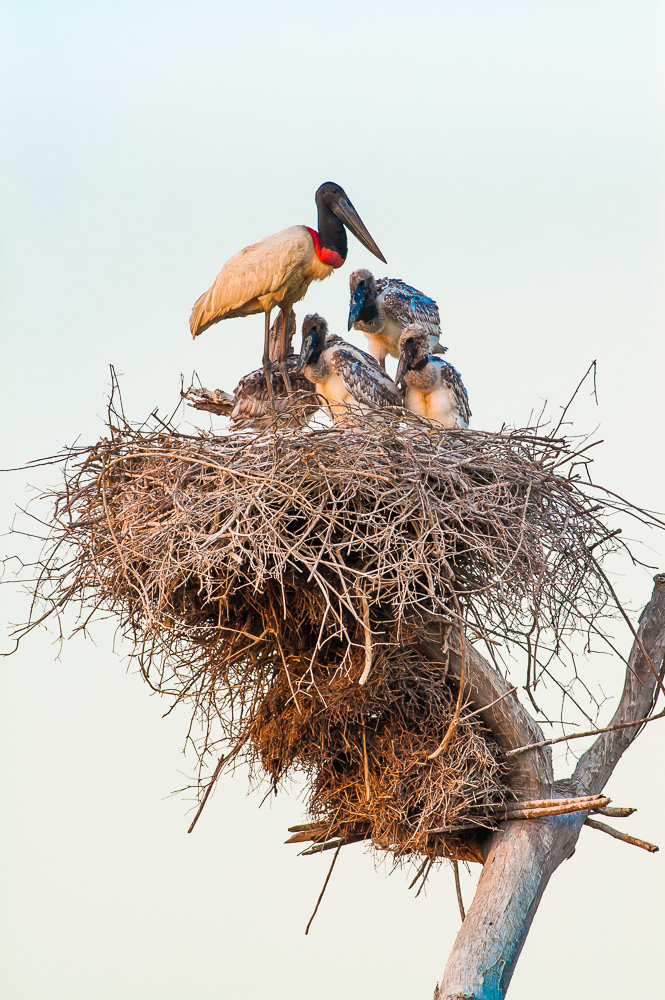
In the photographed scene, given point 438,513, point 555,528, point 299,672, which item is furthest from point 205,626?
point 555,528

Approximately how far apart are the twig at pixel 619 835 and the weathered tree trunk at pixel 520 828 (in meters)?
0.10

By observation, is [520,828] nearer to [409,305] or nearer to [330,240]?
[409,305]

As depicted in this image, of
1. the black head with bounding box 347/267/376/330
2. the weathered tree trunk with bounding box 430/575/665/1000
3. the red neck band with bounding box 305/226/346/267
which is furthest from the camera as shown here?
→ the black head with bounding box 347/267/376/330

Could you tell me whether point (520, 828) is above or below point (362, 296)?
below

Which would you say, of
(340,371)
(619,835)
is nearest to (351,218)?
(340,371)

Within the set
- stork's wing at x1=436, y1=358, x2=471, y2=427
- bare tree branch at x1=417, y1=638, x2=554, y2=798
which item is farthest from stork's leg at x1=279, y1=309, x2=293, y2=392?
bare tree branch at x1=417, y1=638, x2=554, y2=798

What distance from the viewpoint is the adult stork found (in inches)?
A: 209

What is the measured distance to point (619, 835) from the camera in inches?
188

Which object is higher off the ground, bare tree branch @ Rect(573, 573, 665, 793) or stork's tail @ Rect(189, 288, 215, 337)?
stork's tail @ Rect(189, 288, 215, 337)

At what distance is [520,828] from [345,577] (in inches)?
51.8

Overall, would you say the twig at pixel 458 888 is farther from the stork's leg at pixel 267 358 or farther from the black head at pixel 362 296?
the black head at pixel 362 296

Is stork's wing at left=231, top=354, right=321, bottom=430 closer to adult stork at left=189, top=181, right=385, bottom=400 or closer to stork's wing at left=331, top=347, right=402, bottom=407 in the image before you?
adult stork at left=189, top=181, right=385, bottom=400

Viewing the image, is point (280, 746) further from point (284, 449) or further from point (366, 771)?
point (284, 449)

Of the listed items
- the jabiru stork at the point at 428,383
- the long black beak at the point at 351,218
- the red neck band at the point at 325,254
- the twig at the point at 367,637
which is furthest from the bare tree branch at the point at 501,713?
the long black beak at the point at 351,218
